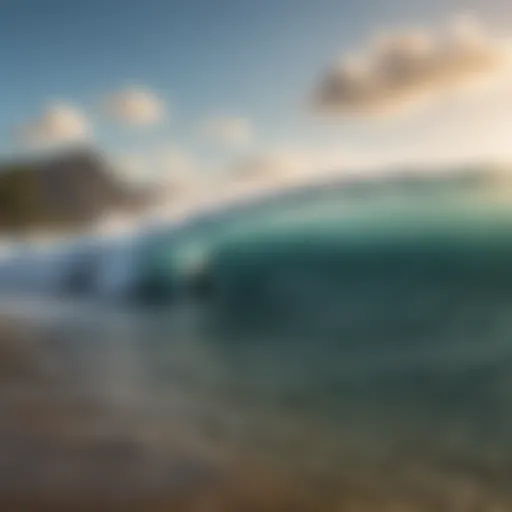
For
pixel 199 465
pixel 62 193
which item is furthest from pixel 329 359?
pixel 62 193

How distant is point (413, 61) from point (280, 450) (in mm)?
771

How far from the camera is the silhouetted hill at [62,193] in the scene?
139 cm

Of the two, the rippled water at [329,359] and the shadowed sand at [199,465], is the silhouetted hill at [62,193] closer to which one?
the rippled water at [329,359]

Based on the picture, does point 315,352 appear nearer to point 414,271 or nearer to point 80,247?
point 414,271

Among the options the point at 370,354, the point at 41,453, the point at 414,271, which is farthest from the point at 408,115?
the point at 41,453

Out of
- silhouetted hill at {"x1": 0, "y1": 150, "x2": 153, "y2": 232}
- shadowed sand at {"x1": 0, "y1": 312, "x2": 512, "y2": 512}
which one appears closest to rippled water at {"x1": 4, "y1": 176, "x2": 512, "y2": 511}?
shadowed sand at {"x1": 0, "y1": 312, "x2": 512, "y2": 512}

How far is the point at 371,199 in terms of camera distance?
133 cm

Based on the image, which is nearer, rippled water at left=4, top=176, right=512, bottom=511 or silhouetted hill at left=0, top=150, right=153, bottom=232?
rippled water at left=4, top=176, right=512, bottom=511

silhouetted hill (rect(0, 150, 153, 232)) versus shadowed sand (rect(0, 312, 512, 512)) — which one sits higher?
silhouetted hill (rect(0, 150, 153, 232))

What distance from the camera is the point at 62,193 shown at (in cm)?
143

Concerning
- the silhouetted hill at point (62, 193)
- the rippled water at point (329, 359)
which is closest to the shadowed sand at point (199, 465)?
the rippled water at point (329, 359)

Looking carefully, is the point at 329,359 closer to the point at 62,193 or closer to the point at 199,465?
the point at 199,465

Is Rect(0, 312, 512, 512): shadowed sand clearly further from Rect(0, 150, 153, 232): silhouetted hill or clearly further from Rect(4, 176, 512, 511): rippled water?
Rect(0, 150, 153, 232): silhouetted hill

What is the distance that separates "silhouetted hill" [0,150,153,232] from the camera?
4.55 ft
